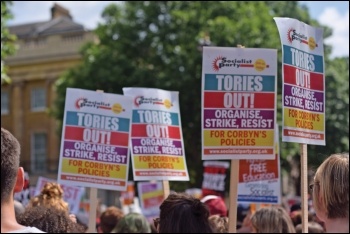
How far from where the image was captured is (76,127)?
8.18 meters

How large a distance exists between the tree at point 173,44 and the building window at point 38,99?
1610 cm

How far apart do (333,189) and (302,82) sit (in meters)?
2.97

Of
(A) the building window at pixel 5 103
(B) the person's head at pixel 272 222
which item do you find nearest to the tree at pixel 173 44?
(A) the building window at pixel 5 103

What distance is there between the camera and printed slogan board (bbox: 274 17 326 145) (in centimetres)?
597

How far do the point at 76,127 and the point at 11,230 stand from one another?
496 centimetres

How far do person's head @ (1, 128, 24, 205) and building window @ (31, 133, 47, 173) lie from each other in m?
43.8

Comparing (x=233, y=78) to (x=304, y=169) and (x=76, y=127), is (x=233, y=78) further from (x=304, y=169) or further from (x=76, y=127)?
(x=76, y=127)

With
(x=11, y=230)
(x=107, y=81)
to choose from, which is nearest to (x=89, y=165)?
(x=11, y=230)

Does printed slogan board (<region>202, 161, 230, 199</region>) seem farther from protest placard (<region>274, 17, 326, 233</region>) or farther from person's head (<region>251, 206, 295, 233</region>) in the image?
person's head (<region>251, 206, 295, 233</region>)

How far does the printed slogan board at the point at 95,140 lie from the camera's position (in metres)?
7.91

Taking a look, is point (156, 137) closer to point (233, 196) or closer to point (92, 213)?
point (92, 213)

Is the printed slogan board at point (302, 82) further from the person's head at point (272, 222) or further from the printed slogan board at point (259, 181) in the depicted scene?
the printed slogan board at point (259, 181)

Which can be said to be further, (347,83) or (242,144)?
(347,83)

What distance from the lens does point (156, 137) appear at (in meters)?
8.47
